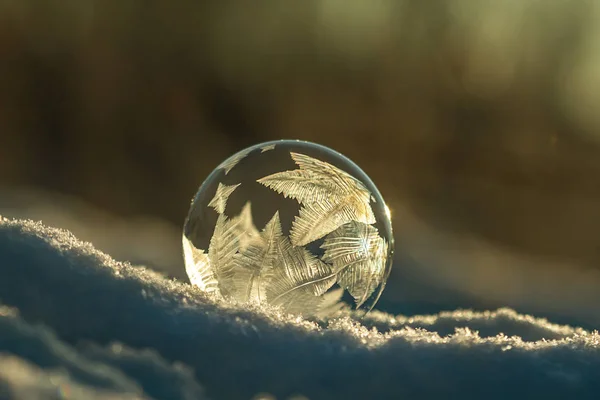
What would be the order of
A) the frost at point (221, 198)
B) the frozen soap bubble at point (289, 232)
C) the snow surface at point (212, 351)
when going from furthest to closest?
1. the frost at point (221, 198)
2. the frozen soap bubble at point (289, 232)
3. the snow surface at point (212, 351)

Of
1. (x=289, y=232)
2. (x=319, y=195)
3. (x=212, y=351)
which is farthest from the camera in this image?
(x=319, y=195)

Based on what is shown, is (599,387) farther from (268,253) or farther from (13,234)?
(13,234)

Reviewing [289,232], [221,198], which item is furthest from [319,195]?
[221,198]

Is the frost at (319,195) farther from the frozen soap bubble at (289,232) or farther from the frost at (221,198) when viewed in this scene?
the frost at (221,198)

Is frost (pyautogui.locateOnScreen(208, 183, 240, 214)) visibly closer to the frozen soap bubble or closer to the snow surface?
the frozen soap bubble

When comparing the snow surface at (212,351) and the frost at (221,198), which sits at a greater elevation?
the frost at (221,198)

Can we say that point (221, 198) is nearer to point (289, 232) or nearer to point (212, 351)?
point (289, 232)

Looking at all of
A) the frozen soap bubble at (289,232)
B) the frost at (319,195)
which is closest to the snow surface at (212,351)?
the frozen soap bubble at (289,232)
